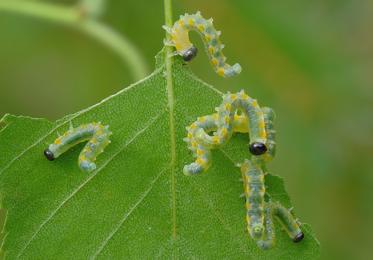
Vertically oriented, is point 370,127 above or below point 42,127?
above

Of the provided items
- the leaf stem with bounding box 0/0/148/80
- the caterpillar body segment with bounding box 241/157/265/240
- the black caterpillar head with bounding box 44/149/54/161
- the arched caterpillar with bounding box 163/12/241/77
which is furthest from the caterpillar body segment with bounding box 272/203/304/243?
the leaf stem with bounding box 0/0/148/80

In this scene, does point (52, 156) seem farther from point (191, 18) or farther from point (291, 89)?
point (291, 89)

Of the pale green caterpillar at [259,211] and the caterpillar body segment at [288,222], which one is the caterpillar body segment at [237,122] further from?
the caterpillar body segment at [288,222]

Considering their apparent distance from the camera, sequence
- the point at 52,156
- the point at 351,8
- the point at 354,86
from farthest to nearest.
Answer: the point at 351,8 < the point at 354,86 < the point at 52,156

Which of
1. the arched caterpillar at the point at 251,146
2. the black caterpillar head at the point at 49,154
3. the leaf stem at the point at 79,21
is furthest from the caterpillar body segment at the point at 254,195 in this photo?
the leaf stem at the point at 79,21

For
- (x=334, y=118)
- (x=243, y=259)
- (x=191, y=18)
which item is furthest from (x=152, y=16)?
(x=243, y=259)
